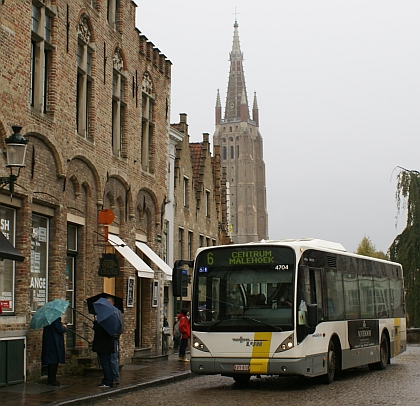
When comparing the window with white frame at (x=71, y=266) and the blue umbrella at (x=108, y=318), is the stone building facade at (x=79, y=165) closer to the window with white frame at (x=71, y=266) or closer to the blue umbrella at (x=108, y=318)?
the window with white frame at (x=71, y=266)

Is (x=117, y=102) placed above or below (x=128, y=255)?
above

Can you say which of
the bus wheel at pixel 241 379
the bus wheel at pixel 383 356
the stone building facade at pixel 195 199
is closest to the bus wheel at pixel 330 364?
the bus wheel at pixel 241 379

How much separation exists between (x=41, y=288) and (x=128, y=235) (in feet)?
Answer: 19.7

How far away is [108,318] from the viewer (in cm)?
1595

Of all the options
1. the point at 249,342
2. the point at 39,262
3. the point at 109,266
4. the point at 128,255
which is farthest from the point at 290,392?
the point at 128,255

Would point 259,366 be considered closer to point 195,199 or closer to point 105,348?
point 105,348

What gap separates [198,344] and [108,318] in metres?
1.87

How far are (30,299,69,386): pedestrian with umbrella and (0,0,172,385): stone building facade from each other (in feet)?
1.87

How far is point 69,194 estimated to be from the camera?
20016 millimetres

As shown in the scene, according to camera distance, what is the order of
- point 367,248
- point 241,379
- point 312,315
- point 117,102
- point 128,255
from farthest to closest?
point 367,248 < point 117,102 < point 128,255 < point 241,379 < point 312,315

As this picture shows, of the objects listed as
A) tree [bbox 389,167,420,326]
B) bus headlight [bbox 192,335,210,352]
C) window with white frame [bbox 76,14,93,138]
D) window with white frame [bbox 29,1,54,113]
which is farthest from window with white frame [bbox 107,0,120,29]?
tree [bbox 389,167,420,326]

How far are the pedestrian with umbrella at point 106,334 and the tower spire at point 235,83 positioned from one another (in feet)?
535

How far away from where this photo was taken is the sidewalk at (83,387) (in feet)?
45.5

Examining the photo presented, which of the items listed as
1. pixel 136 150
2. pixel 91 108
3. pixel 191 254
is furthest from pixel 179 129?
pixel 91 108
